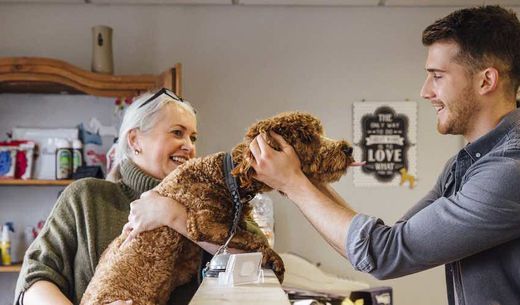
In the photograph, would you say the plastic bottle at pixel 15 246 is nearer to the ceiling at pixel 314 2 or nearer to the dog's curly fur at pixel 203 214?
the ceiling at pixel 314 2

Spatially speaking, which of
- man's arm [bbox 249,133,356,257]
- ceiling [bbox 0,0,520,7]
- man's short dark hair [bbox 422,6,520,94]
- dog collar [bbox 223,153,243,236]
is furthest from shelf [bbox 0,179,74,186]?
A: man's short dark hair [bbox 422,6,520,94]

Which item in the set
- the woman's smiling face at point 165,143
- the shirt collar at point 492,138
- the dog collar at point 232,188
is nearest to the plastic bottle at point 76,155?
the woman's smiling face at point 165,143

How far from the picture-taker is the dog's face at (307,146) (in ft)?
4.18

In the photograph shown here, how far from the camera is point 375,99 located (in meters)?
3.60

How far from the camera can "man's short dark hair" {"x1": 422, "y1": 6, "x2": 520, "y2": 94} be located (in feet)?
4.26

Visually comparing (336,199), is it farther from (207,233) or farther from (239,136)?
(239,136)

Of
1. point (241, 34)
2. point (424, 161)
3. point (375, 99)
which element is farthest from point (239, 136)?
point (424, 161)

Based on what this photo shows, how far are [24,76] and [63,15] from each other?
0.68 metres

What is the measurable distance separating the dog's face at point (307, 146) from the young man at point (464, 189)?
37 millimetres

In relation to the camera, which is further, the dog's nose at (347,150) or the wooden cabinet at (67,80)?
the wooden cabinet at (67,80)

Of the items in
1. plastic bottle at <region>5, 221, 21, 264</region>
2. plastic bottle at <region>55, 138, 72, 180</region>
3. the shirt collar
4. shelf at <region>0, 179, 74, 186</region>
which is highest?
the shirt collar

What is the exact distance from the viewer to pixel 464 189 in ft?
3.87

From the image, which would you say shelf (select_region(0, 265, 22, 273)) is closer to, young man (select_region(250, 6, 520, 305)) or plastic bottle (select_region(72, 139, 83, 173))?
plastic bottle (select_region(72, 139, 83, 173))

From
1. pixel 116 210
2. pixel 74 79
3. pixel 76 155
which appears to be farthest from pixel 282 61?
pixel 116 210
